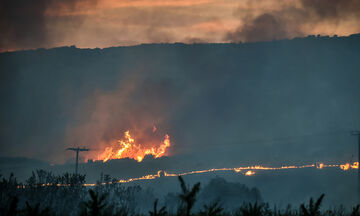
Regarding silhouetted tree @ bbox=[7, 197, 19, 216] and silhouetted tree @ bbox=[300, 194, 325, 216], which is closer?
silhouetted tree @ bbox=[7, 197, 19, 216]

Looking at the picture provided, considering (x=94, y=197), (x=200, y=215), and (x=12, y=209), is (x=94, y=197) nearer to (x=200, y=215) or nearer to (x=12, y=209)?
(x=12, y=209)

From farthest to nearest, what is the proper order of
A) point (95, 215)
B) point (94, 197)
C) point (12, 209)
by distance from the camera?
point (95, 215), point (94, 197), point (12, 209)

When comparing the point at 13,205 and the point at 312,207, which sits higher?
the point at 312,207

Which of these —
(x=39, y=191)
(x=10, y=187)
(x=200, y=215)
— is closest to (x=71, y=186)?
(x=39, y=191)

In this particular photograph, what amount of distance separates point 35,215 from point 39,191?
13933 cm

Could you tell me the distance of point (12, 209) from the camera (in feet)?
44.5

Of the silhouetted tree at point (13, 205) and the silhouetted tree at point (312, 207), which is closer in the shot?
the silhouetted tree at point (13, 205)

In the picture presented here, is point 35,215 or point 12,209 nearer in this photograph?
point 12,209

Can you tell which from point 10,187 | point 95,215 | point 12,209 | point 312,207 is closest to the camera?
point 12,209

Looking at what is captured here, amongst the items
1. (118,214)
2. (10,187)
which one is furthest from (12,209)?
(10,187)

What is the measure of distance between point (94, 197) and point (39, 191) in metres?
139

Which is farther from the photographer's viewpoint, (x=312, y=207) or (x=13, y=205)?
(x=312, y=207)

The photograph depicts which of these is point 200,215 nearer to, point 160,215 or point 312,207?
point 160,215

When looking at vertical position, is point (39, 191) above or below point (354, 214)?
above
